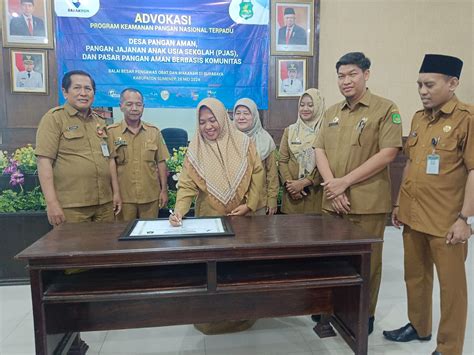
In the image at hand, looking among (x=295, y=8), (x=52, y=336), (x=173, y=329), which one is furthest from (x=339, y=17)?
(x=52, y=336)

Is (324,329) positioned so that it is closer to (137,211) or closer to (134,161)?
(137,211)

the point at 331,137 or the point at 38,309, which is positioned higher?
the point at 331,137

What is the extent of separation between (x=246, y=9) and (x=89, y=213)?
9.41 ft

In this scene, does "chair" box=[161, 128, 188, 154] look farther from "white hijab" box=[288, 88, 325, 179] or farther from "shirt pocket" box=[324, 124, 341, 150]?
"shirt pocket" box=[324, 124, 341, 150]

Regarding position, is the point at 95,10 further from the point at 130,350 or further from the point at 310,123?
the point at 130,350

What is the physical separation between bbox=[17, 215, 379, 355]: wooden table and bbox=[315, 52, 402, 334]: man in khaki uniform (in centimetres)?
26

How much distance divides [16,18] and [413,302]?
14.2 feet

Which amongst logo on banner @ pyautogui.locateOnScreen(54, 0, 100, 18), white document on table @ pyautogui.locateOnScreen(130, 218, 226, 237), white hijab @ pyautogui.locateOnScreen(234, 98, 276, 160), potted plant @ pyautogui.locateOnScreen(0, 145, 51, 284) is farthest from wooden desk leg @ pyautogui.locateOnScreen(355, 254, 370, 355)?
logo on banner @ pyautogui.locateOnScreen(54, 0, 100, 18)

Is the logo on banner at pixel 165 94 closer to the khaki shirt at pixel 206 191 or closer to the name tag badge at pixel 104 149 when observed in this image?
the name tag badge at pixel 104 149

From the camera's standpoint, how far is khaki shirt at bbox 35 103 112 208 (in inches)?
82.0

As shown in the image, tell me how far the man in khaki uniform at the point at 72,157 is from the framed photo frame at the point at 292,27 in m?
2.59

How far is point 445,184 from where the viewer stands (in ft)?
5.43

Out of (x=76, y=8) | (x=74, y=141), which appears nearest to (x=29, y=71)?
(x=76, y=8)

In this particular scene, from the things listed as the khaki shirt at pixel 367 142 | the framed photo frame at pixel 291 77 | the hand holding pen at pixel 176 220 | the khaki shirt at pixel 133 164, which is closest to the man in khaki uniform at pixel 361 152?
the khaki shirt at pixel 367 142
